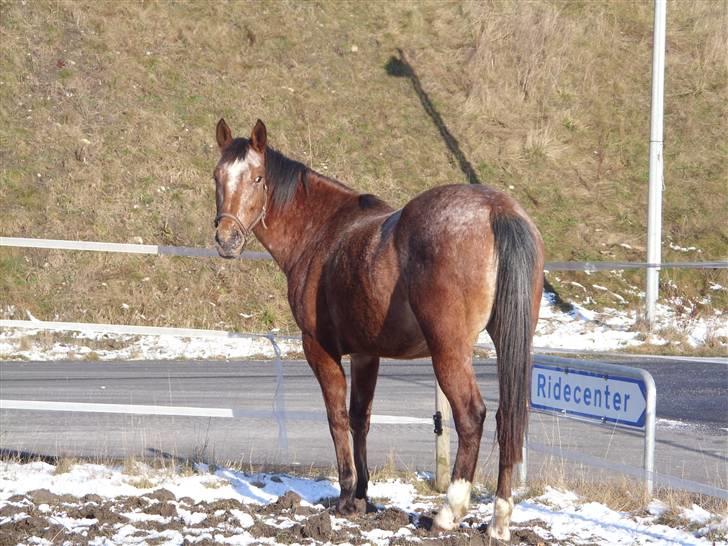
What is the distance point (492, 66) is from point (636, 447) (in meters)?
19.5

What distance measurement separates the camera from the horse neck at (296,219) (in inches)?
253

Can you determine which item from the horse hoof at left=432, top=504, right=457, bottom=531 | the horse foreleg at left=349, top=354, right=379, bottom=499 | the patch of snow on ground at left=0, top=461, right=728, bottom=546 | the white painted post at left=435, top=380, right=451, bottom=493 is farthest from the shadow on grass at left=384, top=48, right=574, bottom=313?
the horse hoof at left=432, top=504, right=457, bottom=531

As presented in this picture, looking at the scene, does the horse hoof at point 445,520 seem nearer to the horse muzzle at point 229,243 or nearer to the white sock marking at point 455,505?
the white sock marking at point 455,505

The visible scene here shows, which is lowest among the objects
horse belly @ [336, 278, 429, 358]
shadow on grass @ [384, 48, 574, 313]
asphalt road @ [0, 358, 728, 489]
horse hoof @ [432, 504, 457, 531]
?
asphalt road @ [0, 358, 728, 489]

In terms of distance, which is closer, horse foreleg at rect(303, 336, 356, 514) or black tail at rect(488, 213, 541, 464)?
black tail at rect(488, 213, 541, 464)

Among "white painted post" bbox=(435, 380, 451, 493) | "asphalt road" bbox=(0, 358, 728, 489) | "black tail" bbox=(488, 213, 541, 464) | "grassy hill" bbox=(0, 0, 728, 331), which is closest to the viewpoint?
"black tail" bbox=(488, 213, 541, 464)

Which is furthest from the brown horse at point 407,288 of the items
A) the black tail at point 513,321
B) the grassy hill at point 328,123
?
the grassy hill at point 328,123

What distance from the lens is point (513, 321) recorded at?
16.6 feet

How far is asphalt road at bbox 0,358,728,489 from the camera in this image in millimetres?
8477

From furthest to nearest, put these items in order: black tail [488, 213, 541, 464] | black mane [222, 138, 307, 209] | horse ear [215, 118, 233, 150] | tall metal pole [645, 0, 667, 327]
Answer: tall metal pole [645, 0, 667, 327], horse ear [215, 118, 233, 150], black mane [222, 138, 307, 209], black tail [488, 213, 541, 464]

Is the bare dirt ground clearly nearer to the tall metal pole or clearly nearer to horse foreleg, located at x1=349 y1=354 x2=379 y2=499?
horse foreleg, located at x1=349 y1=354 x2=379 y2=499

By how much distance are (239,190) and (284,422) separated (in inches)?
78.3

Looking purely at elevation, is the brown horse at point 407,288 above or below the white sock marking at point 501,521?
above

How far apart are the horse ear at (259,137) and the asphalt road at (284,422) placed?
1928 mm
